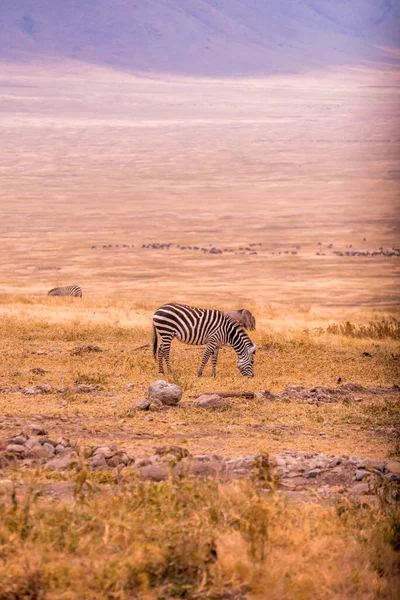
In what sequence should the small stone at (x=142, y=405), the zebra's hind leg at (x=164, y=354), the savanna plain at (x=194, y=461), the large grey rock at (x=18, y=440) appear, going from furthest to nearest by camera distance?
the zebra's hind leg at (x=164, y=354)
the small stone at (x=142, y=405)
the large grey rock at (x=18, y=440)
the savanna plain at (x=194, y=461)

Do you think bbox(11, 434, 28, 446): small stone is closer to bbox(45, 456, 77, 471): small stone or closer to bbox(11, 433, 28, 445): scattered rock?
bbox(11, 433, 28, 445): scattered rock

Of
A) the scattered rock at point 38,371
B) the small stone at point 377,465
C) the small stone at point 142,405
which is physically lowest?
the small stone at point 377,465

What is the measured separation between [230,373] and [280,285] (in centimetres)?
5547

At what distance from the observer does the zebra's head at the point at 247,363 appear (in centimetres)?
Answer: 1756

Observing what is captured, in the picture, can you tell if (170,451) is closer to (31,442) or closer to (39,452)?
(39,452)

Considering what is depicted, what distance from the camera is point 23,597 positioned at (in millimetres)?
6164

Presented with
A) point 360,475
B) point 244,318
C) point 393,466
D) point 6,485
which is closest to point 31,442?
point 6,485

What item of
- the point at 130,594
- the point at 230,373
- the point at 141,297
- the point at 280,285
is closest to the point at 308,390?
the point at 230,373

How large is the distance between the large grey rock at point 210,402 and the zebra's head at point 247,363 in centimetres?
383

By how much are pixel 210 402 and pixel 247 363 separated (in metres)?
4.21

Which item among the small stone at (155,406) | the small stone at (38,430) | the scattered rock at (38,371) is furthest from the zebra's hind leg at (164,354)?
the small stone at (38,430)

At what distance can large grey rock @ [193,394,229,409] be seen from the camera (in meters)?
13.5

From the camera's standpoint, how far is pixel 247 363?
57.9 feet

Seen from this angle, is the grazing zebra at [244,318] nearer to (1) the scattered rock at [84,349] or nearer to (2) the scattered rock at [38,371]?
(1) the scattered rock at [84,349]
